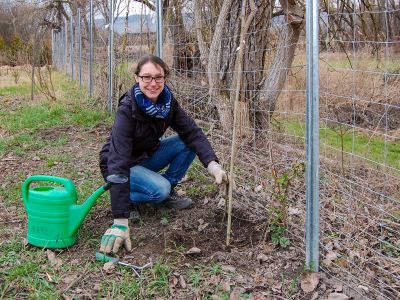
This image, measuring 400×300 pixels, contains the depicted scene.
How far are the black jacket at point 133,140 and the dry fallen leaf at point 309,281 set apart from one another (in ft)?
3.40

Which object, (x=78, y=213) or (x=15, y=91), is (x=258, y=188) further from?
(x=15, y=91)

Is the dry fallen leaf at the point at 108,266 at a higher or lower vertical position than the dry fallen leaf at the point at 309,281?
higher

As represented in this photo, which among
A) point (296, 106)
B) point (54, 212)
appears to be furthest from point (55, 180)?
point (296, 106)

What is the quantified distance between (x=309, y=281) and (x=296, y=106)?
147 centimetres

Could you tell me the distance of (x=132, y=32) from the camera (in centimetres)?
708

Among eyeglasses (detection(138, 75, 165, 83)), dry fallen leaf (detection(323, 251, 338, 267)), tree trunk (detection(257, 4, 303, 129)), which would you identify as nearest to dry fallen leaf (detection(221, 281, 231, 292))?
dry fallen leaf (detection(323, 251, 338, 267))

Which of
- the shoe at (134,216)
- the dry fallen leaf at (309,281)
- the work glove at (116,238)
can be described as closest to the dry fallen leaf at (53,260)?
the work glove at (116,238)

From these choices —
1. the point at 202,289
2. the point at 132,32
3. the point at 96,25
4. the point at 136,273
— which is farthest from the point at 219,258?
the point at 96,25

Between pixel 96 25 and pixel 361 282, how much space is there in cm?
851

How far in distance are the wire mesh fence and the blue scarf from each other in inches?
21.3

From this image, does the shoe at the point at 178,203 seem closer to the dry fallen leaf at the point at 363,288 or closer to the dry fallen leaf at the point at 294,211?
the dry fallen leaf at the point at 294,211

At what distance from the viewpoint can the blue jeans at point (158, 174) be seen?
137 inches

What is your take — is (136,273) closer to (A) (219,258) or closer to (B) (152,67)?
(A) (219,258)

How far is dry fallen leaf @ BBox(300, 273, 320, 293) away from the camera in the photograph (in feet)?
8.41
